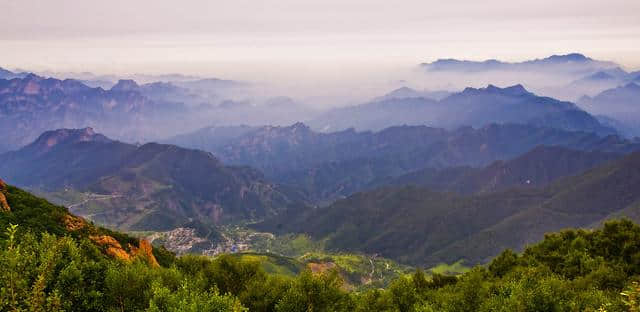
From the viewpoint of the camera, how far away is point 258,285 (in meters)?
65.4

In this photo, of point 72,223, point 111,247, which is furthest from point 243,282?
point 72,223

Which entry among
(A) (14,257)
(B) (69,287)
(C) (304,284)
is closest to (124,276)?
(B) (69,287)

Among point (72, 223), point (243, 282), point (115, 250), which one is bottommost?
point (243, 282)

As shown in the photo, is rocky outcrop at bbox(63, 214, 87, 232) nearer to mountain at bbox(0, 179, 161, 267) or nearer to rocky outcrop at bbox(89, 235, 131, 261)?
mountain at bbox(0, 179, 161, 267)

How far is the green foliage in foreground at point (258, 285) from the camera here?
37.9m

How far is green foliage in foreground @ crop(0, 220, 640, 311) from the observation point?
37906 mm

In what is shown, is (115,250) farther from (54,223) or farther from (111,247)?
(54,223)

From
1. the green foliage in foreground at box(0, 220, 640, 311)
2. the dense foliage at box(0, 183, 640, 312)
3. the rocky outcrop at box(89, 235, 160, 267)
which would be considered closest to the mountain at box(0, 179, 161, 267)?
the rocky outcrop at box(89, 235, 160, 267)

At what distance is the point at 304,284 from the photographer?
60.2 metres

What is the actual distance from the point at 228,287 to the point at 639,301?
185 feet

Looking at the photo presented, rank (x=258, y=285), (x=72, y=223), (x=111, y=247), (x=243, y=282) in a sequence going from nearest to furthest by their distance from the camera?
1. (x=258, y=285)
2. (x=243, y=282)
3. (x=111, y=247)
4. (x=72, y=223)

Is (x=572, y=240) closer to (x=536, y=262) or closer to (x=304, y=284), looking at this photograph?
(x=536, y=262)

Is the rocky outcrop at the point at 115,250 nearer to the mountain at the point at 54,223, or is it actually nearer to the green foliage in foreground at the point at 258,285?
the mountain at the point at 54,223

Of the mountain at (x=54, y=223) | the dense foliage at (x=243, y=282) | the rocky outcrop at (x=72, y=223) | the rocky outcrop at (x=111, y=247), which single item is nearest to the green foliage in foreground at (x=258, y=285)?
the dense foliage at (x=243, y=282)
